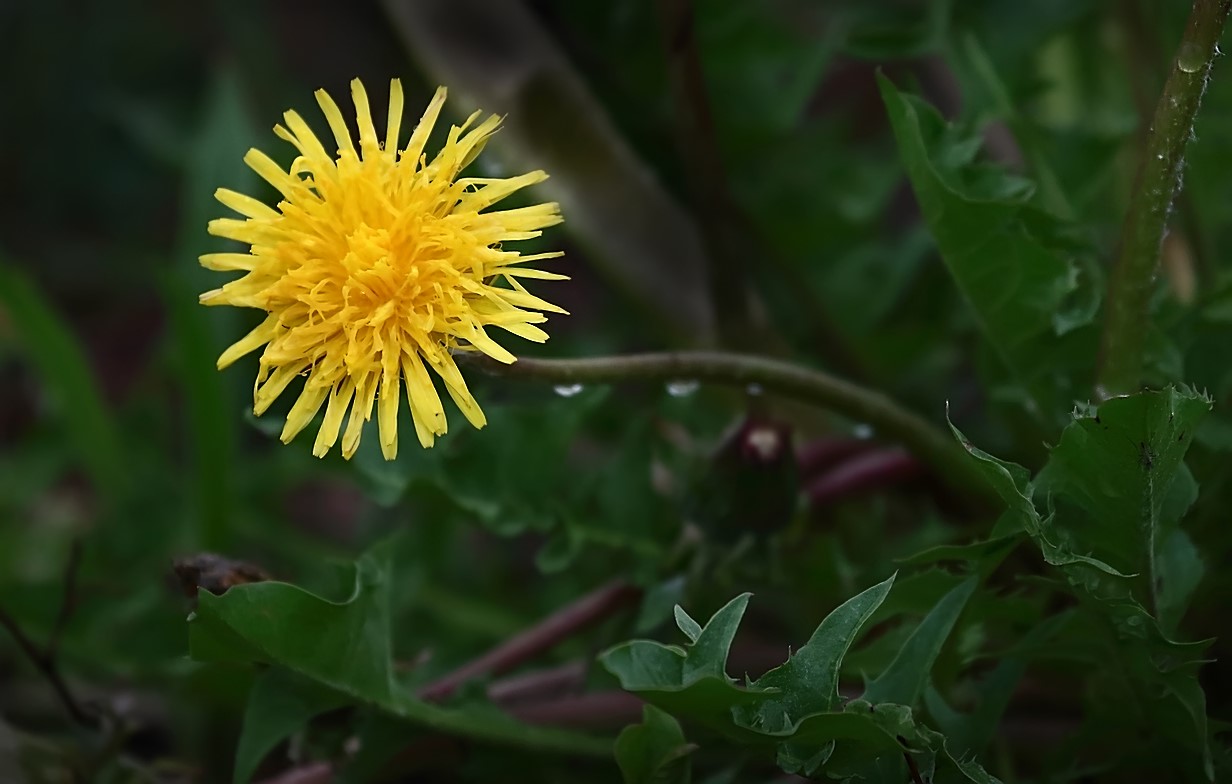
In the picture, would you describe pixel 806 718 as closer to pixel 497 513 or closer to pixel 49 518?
pixel 497 513

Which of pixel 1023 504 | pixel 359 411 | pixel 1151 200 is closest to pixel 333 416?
pixel 359 411

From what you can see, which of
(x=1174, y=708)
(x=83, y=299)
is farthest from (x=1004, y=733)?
(x=83, y=299)

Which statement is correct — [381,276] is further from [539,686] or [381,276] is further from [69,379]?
[69,379]

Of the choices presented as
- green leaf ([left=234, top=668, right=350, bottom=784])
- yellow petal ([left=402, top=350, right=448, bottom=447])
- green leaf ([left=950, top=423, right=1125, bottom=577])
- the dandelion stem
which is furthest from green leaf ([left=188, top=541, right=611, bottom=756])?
the dandelion stem

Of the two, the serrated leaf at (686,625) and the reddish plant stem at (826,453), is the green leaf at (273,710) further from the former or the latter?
the reddish plant stem at (826,453)

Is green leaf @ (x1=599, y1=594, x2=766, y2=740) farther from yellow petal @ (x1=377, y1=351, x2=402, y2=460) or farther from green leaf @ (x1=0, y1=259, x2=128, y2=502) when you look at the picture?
green leaf @ (x1=0, y1=259, x2=128, y2=502)

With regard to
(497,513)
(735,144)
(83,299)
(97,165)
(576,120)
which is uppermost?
(97,165)

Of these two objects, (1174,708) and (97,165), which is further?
(97,165)

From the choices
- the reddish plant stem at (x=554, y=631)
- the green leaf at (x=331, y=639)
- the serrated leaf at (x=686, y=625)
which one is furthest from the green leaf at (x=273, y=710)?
the serrated leaf at (x=686, y=625)
